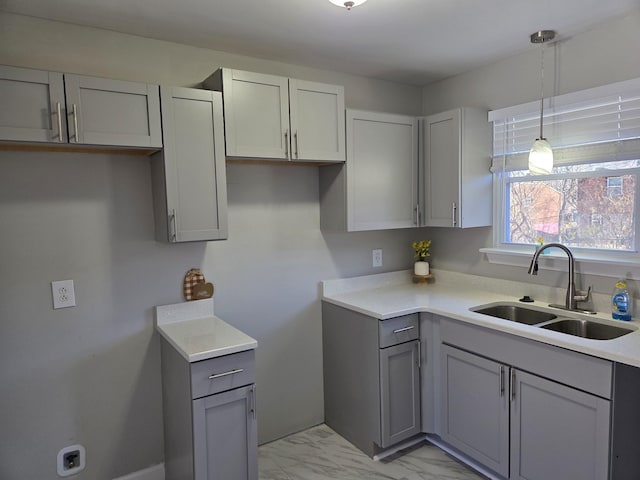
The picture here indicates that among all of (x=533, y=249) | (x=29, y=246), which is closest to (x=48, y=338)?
(x=29, y=246)

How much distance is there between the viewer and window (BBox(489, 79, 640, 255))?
2203 mm

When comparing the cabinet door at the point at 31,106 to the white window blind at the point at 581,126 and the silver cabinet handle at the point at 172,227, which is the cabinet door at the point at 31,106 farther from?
the white window blind at the point at 581,126

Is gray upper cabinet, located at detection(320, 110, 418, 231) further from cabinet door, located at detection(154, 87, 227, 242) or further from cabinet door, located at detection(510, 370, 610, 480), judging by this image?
cabinet door, located at detection(510, 370, 610, 480)

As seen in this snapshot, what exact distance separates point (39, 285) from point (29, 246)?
0.19m

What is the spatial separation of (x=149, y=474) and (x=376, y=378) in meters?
1.35

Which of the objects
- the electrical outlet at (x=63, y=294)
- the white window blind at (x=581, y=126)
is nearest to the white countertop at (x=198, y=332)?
the electrical outlet at (x=63, y=294)

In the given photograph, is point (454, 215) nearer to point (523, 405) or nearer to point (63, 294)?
point (523, 405)

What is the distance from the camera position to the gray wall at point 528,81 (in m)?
2.17

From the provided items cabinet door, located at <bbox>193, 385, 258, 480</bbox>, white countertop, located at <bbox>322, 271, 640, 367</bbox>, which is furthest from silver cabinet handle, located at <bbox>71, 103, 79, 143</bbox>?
white countertop, located at <bbox>322, 271, 640, 367</bbox>

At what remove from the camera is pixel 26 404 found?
2.02 m

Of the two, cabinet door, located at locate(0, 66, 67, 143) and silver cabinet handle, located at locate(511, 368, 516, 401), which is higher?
cabinet door, located at locate(0, 66, 67, 143)

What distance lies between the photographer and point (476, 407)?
7.52 ft

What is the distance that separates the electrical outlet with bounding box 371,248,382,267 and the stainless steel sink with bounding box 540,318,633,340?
3.98 ft

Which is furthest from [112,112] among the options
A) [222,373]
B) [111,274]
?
[222,373]
